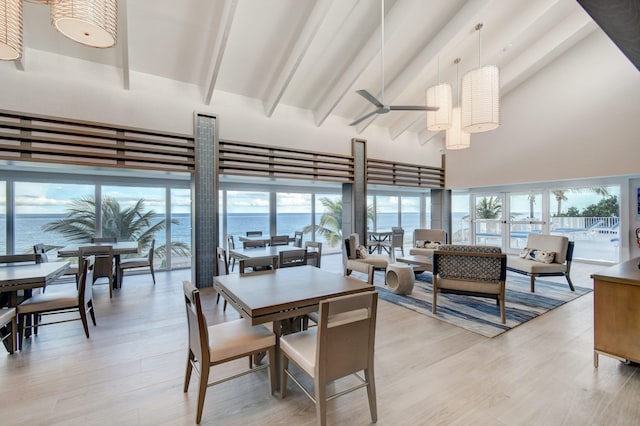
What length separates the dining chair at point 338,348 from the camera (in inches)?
65.4

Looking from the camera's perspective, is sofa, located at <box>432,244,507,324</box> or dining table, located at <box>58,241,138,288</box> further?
dining table, located at <box>58,241,138,288</box>

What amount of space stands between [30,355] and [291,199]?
5853mm

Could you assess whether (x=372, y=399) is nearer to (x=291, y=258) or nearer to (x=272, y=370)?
(x=272, y=370)

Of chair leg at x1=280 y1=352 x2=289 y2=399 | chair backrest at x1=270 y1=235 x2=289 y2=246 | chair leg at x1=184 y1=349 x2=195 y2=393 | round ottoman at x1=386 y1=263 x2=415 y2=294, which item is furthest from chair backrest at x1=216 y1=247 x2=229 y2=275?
round ottoman at x1=386 y1=263 x2=415 y2=294

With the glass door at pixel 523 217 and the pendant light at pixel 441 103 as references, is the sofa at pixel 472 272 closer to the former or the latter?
the pendant light at pixel 441 103

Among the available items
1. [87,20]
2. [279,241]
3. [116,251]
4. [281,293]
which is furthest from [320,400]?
[116,251]

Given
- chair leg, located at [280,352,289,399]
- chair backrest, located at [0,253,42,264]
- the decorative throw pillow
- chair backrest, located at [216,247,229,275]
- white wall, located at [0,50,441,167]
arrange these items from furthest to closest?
1. the decorative throw pillow
2. chair backrest, located at [216,247,229,275]
3. white wall, located at [0,50,441,167]
4. chair backrest, located at [0,253,42,264]
5. chair leg, located at [280,352,289,399]

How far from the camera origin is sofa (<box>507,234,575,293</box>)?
4.74 metres

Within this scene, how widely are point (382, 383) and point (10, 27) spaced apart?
11.4 ft

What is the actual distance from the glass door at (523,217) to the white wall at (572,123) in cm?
135

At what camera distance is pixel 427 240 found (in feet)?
22.5

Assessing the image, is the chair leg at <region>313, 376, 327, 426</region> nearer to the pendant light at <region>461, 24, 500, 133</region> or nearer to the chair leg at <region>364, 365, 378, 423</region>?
the chair leg at <region>364, 365, 378, 423</region>

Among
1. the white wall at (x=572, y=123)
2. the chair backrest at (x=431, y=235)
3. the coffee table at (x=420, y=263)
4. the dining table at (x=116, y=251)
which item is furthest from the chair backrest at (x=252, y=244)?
the white wall at (x=572, y=123)

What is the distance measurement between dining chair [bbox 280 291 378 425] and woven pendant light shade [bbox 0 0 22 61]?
2474 mm
